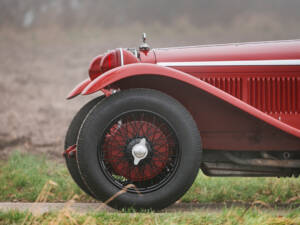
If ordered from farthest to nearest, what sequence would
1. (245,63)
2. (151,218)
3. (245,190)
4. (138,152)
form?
(245,190) → (245,63) → (138,152) → (151,218)

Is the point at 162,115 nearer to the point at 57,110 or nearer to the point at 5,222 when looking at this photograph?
the point at 5,222

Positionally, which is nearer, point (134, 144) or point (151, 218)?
point (151, 218)

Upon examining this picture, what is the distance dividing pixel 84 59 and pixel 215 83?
1009cm

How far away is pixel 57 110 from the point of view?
360 inches

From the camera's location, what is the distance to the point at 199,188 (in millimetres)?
4125

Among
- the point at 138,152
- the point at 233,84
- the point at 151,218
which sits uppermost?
the point at 233,84

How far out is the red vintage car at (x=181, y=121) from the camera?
8.91 feet

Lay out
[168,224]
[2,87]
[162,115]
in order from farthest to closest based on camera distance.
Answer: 1. [2,87]
2. [162,115]
3. [168,224]

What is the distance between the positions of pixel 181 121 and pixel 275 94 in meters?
1.11

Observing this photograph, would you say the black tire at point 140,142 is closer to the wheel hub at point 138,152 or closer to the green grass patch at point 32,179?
the wheel hub at point 138,152

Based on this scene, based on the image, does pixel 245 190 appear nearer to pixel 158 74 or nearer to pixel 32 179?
pixel 158 74

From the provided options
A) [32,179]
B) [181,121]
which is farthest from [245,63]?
[32,179]

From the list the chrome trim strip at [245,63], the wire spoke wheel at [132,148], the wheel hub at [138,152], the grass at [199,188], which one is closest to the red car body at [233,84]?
the chrome trim strip at [245,63]

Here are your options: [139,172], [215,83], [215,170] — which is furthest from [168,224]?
[215,83]
